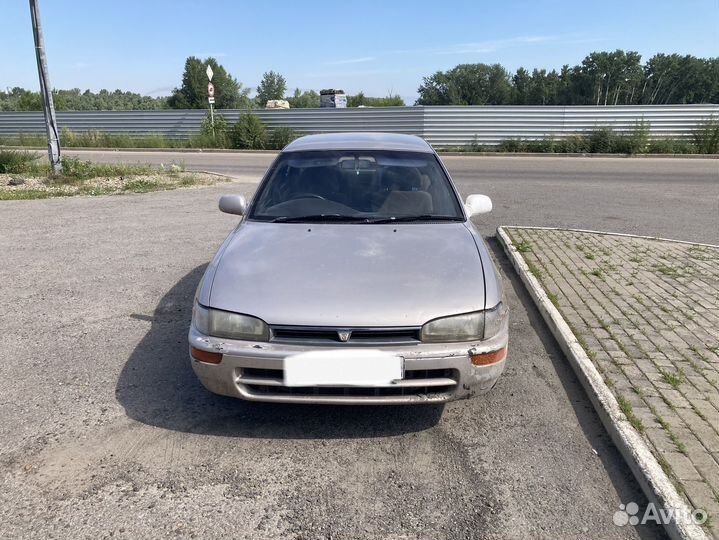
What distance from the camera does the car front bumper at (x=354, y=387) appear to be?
8.89 feet

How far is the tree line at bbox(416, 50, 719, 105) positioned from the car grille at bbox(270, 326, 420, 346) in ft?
281

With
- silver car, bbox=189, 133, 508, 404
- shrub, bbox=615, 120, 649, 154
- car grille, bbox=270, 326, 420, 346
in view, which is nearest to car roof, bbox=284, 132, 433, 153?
silver car, bbox=189, 133, 508, 404

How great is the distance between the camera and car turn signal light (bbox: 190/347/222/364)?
2.81 m

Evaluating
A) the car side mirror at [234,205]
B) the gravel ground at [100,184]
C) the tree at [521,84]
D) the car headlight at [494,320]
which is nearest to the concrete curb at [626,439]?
the car headlight at [494,320]

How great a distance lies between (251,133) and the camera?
77.3 ft

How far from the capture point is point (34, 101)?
32.2 m

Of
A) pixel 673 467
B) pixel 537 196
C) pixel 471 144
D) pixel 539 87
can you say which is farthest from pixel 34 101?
pixel 539 87

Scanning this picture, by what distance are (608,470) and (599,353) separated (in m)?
1.28

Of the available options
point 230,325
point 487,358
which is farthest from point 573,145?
point 230,325

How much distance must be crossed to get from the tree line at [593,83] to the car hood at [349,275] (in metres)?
84.7

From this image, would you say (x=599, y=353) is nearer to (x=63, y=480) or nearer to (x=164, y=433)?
(x=164, y=433)

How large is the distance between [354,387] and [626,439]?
1.45 metres

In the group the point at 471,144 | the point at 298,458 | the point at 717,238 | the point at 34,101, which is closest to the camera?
the point at 298,458

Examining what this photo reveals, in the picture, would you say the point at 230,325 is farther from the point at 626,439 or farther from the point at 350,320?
the point at 626,439
